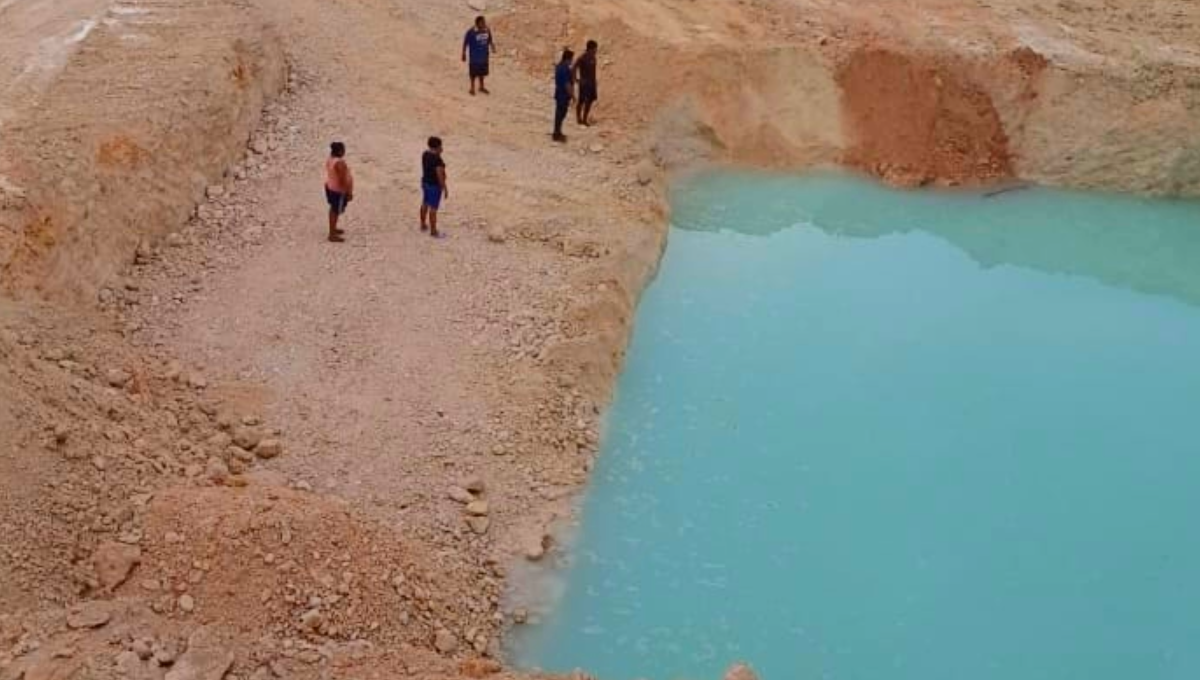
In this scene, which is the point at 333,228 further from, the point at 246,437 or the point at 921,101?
the point at 921,101

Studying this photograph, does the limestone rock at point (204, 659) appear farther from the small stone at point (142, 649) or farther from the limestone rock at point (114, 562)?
the limestone rock at point (114, 562)

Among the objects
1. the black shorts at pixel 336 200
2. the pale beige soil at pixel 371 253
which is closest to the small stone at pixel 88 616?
the pale beige soil at pixel 371 253

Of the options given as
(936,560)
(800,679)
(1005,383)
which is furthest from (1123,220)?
(800,679)

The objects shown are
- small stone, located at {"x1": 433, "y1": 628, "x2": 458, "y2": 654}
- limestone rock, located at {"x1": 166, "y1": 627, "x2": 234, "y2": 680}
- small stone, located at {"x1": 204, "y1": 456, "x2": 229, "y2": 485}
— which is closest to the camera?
limestone rock, located at {"x1": 166, "y1": 627, "x2": 234, "y2": 680}

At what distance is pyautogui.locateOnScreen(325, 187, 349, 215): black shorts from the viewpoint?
13.1m

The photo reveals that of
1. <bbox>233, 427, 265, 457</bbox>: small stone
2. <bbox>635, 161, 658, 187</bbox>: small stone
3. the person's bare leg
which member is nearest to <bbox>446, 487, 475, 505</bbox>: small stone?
<bbox>233, 427, 265, 457</bbox>: small stone

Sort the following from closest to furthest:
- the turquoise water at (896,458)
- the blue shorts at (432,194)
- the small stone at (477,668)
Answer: the small stone at (477,668)
the turquoise water at (896,458)
the blue shorts at (432,194)

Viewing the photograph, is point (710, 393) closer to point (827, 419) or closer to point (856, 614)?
point (827, 419)

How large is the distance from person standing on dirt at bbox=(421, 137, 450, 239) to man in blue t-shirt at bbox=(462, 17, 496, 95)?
3.46 metres

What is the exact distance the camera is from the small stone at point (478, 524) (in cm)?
1043

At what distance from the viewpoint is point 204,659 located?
7.78m

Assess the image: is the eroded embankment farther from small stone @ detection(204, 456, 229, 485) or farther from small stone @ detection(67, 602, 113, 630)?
small stone @ detection(67, 602, 113, 630)

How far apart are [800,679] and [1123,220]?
10.9m

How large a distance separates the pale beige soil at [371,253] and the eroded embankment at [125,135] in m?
0.04
